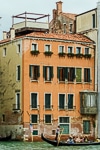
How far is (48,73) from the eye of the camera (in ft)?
146

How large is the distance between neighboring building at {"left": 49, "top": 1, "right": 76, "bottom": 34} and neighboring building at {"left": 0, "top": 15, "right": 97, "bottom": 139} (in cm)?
409

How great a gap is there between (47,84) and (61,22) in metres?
8.71

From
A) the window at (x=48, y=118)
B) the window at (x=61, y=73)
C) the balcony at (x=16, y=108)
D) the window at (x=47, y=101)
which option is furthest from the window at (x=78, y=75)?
the balcony at (x=16, y=108)

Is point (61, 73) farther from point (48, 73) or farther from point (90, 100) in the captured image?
point (90, 100)

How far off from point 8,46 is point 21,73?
2.85 metres

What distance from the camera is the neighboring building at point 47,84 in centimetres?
4378

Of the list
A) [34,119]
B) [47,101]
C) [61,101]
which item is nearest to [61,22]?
[61,101]

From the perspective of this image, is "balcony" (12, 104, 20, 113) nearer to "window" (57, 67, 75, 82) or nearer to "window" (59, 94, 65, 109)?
"window" (59, 94, 65, 109)

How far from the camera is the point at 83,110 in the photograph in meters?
45.0

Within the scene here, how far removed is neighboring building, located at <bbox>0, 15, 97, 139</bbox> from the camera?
1724 inches

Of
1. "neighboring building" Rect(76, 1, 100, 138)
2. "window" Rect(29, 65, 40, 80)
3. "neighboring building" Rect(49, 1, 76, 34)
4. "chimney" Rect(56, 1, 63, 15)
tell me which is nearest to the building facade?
"window" Rect(29, 65, 40, 80)

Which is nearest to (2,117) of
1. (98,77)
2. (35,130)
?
(35,130)

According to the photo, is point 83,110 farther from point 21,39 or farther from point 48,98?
point 21,39

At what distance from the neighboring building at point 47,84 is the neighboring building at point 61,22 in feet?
13.4
